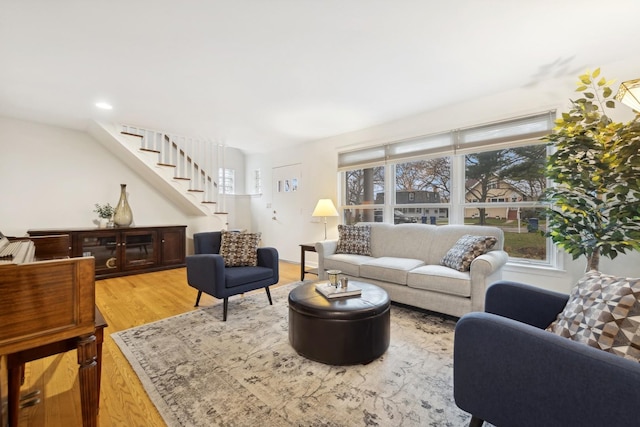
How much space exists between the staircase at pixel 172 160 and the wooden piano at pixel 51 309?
386 centimetres

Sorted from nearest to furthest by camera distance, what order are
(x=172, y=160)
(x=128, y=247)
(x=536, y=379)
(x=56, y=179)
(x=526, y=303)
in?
(x=536, y=379)
(x=526, y=303)
(x=56, y=179)
(x=128, y=247)
(x=172, y=160)

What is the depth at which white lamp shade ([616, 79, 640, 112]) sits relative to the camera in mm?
1859

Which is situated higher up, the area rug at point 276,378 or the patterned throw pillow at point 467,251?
the patterned throw pillow at point 467,251

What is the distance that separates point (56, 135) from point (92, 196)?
3.31 ft

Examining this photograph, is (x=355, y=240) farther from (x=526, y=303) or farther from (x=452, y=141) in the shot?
(x=526, y=303)

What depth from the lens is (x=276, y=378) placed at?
172 cm

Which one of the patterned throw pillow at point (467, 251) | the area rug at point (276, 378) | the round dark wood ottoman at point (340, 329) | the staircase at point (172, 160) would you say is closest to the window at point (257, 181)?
the staircase at point (172, 160)

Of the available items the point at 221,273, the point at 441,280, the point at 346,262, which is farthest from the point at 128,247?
the point at 441,280

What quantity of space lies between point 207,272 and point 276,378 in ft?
4.19

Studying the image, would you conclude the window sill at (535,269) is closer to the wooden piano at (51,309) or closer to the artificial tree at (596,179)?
the artificial tree at (596,179)

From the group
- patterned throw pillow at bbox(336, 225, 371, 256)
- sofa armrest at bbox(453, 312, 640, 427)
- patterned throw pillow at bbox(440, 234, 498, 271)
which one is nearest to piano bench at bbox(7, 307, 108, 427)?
sofa armrest at bbox(453, 312, 640, 427)

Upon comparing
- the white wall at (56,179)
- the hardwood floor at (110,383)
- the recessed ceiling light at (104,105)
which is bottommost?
the hardwood floor at (110,383)

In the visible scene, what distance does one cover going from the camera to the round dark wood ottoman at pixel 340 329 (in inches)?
71.6

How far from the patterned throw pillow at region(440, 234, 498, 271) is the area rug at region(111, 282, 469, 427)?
59 centimetres
